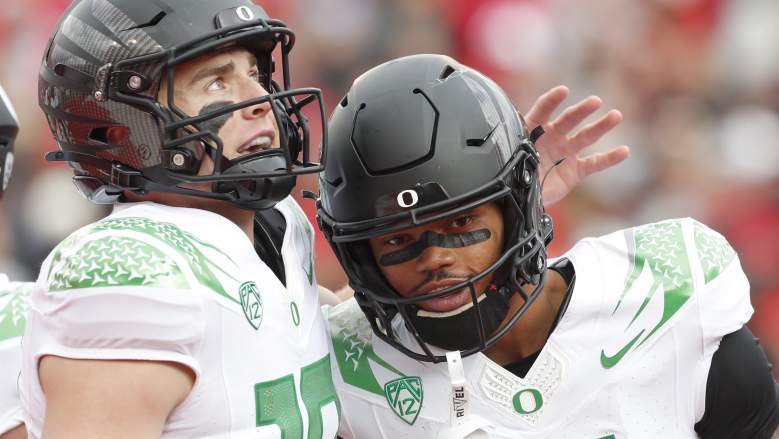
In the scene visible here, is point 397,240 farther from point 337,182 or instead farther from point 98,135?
point 98,135

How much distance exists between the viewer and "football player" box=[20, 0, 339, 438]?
168 cm

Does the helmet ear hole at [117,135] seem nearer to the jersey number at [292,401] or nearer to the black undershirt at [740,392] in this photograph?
the jersey number at [292,401]

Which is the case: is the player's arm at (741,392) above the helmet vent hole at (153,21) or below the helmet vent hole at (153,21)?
below

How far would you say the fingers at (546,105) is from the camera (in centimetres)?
266

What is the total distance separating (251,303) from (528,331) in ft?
2.19

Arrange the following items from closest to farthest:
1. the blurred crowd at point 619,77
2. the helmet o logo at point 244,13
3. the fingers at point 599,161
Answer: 1. the helmet o logo at point 244,13
2. the fingers at point 599,161
3. the blurred crowd at point 619,77

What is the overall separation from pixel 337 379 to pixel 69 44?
2.87 ft

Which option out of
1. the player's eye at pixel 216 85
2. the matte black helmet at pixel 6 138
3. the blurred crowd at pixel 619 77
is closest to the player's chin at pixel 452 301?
the player's eye at pixel 216 85

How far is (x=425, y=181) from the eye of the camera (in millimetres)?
2088

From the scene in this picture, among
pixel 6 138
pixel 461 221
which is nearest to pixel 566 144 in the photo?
pixel 461 221

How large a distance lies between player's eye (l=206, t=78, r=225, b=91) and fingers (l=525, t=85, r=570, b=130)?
96 cm

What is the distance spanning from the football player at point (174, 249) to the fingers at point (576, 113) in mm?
790

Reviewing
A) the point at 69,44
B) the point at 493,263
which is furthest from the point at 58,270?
the point at 493,263

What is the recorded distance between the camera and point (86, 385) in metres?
1.64
